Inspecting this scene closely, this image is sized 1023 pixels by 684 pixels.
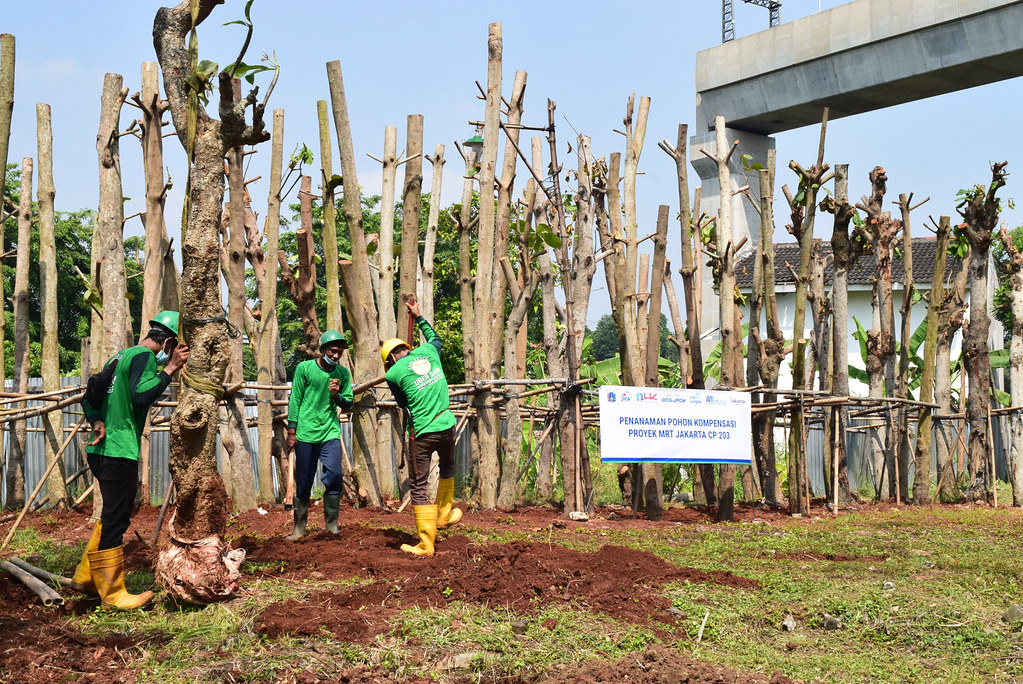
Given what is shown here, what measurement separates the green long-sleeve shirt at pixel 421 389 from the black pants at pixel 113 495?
2650 millimetres

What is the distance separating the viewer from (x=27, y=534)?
961 centimetres

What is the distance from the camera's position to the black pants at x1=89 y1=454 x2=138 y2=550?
6.26 metres

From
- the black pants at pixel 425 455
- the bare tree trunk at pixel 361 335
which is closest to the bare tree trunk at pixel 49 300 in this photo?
the bare tree trunk at pixel 361 335

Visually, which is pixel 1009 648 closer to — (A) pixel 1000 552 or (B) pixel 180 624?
(A) pixel 1000 552

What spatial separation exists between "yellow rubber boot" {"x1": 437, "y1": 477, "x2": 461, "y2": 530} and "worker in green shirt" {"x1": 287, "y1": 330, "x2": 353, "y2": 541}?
2.99 ft

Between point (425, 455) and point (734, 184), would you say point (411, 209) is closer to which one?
point (425, 455)

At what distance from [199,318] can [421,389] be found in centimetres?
245

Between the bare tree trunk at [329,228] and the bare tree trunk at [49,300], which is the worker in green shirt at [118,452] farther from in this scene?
the bare tree trunk at [49,300]

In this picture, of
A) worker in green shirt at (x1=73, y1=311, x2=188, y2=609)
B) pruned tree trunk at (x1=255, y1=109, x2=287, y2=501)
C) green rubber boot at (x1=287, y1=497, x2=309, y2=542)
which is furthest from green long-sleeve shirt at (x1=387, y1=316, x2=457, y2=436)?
pruned tree trunk at (x1=255, y1=109, x2=287, y2=501)

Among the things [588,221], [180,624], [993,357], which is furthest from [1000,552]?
[993,357]

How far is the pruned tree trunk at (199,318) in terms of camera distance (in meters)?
6.37

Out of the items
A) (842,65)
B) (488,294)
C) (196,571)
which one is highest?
(842,65)

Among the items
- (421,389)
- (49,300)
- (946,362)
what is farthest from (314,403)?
(946,362)

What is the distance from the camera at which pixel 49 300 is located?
37.8 ft
